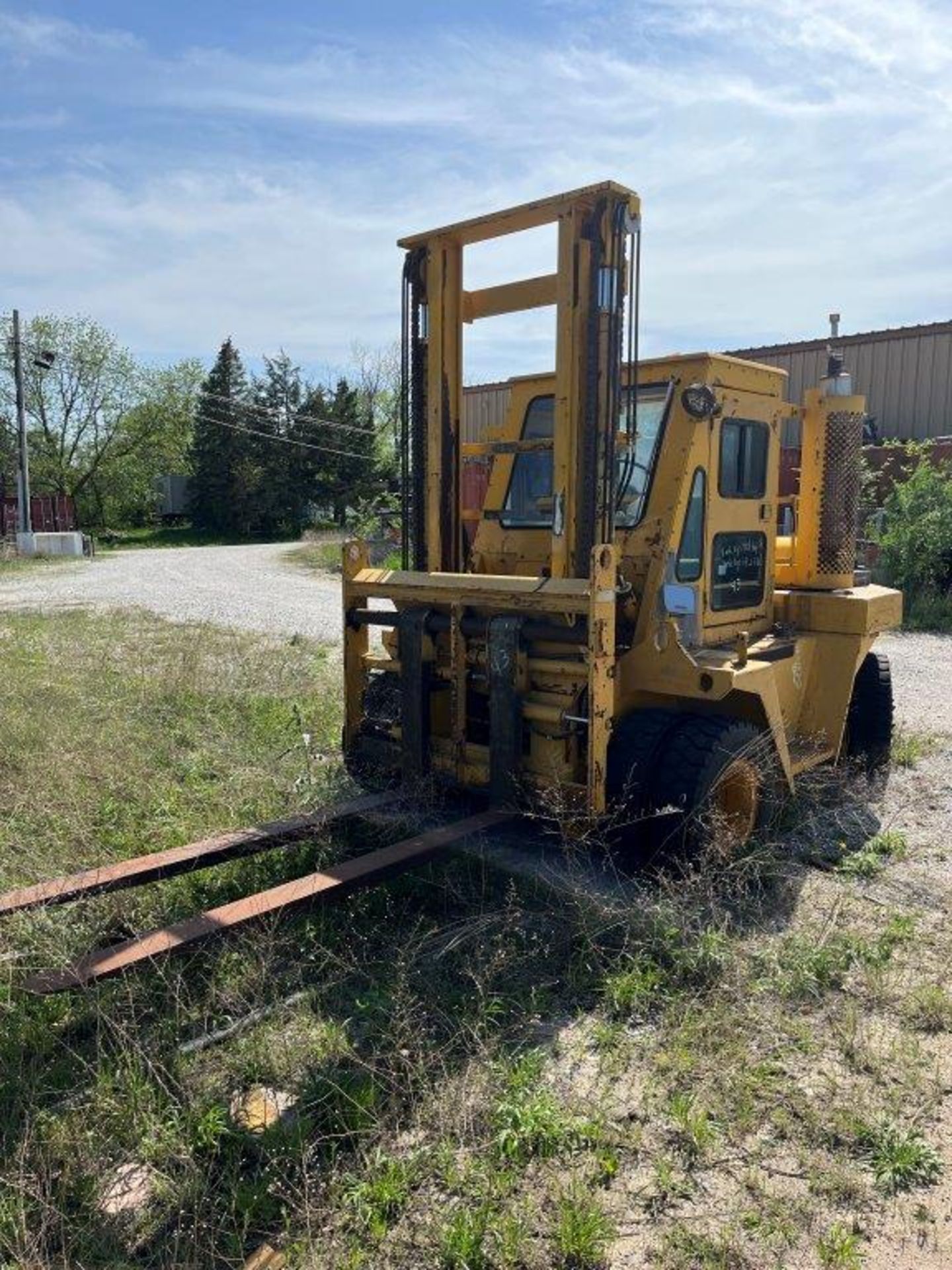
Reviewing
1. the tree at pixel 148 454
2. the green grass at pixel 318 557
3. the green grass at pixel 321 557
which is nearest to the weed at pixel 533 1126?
the green grass at pixel 321 557

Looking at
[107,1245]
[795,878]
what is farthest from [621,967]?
[107,1245]

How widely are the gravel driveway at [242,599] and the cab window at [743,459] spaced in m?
3.73

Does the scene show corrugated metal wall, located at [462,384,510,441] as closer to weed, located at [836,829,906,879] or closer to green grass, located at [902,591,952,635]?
green grass, located at [902,591,952,635]

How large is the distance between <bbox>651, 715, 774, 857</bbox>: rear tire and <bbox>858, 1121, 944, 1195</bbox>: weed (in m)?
1.66

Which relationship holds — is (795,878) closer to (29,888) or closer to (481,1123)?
(481,1123)

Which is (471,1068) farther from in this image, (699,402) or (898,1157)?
(699,402)

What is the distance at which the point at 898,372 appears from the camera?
811 inches

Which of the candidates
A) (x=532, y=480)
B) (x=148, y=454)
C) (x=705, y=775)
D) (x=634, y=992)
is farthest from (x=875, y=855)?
(x=148, y=454)

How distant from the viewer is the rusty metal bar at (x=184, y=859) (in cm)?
412

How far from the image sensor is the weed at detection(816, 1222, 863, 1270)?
2.59 m

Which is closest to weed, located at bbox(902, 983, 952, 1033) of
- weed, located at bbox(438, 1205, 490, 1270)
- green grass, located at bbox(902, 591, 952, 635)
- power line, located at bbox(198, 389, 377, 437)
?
weed, located at bbox(438, 1205, 490, 1270)

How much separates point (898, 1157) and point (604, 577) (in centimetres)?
251

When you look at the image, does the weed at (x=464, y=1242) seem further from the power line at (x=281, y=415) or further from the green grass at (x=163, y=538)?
the power line at (x=281, y=415)

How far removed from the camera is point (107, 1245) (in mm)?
2656
